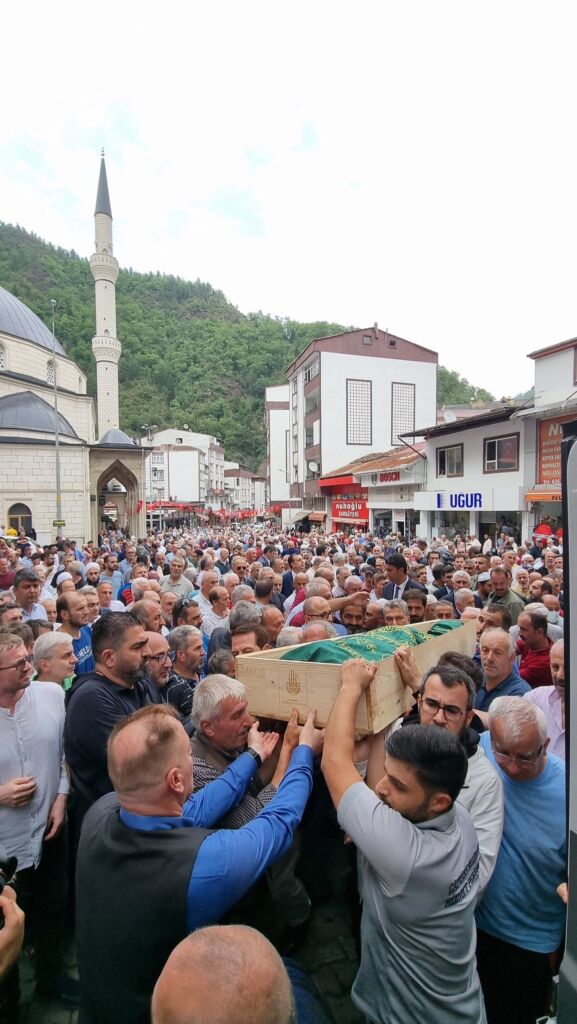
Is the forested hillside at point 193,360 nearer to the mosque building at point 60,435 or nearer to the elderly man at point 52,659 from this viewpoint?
the mosque building at point 60,435

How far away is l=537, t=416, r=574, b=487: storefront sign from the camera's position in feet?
63.1

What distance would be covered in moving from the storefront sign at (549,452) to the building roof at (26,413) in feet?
105

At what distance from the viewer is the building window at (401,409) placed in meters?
42.9

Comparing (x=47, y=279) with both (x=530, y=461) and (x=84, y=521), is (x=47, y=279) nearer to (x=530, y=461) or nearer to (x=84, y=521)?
(x=84, y=521)

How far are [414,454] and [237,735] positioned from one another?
2733 centimetres

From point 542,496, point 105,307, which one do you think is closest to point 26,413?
point 105,307

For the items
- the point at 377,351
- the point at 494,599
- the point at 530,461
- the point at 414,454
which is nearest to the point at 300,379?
the point at 377,351

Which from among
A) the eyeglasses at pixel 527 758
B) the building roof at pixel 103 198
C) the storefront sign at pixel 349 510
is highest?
the building roof at pixel 103 198

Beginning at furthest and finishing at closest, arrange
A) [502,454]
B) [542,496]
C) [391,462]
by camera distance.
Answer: [391,462] < [502,454] < [542,496]

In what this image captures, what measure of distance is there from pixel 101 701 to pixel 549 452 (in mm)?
20040

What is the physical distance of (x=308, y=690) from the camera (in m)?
2.49

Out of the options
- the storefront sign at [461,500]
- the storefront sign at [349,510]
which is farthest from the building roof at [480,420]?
the storefront sign at [349,510]

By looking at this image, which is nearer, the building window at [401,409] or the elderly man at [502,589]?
the elderly man at [502,589]

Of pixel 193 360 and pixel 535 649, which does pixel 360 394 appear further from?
pixel 193 360
